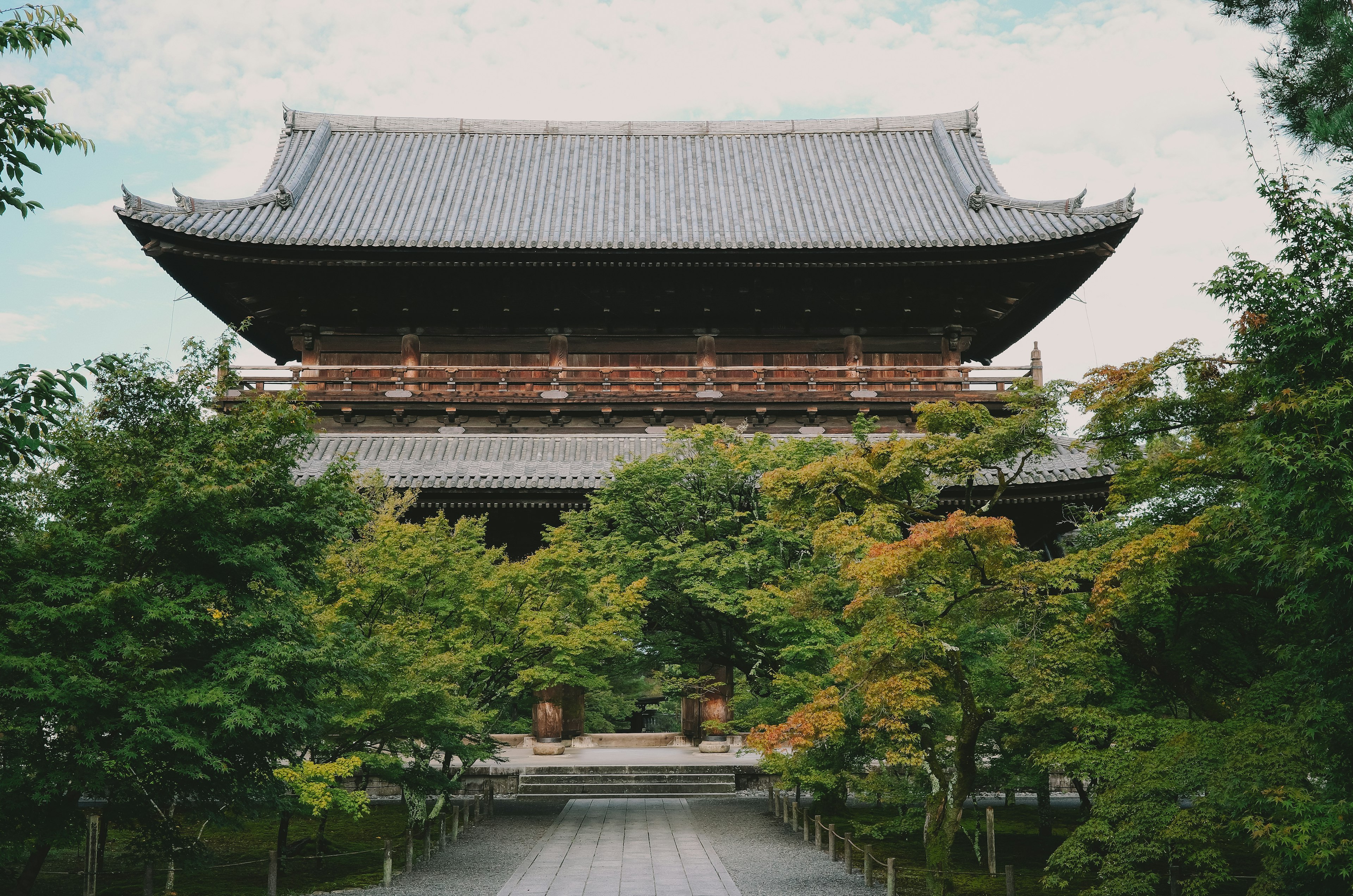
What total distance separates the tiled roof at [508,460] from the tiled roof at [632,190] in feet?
13.6

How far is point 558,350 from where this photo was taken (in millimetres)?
22922

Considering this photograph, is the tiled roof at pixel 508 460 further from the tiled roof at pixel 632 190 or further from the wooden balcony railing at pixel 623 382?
the tiled roof at pixel 632 190

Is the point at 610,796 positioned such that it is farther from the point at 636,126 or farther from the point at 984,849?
the point at 636,126

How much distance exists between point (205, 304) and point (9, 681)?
54.5ft

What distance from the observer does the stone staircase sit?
1952 centimetres

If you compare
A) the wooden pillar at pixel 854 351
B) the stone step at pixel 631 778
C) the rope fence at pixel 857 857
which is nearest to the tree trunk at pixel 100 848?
the stone step at pixel 631 778

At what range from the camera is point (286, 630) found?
35.0 feet

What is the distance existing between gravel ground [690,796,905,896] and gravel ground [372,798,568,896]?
8.83ft

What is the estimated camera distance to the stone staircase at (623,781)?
19516 millimetres

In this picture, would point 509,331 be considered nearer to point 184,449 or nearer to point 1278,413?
point 184,449

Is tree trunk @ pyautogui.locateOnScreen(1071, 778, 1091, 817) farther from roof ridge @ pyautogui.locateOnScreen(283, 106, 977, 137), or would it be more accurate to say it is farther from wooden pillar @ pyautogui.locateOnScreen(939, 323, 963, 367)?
roof ridge @ pyautogui.locateOnScreen(283, 106, 977, 137)

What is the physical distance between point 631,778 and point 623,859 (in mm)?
6416

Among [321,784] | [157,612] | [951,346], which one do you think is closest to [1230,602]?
[321,784]

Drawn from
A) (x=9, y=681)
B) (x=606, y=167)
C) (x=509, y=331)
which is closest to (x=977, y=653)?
(x=9, y=681)
